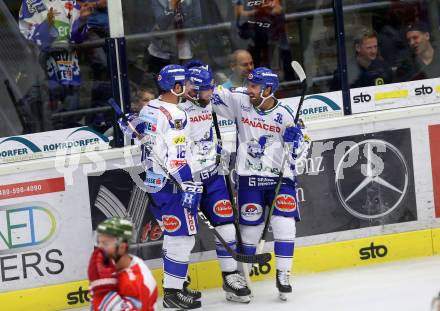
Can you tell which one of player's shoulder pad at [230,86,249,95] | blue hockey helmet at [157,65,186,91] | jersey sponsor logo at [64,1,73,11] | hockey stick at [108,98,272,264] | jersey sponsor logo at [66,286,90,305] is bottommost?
jersey sponsor logo at [66,286,90,305]

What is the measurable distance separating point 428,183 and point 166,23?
6.92 ft

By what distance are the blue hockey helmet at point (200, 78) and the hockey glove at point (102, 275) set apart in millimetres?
2182

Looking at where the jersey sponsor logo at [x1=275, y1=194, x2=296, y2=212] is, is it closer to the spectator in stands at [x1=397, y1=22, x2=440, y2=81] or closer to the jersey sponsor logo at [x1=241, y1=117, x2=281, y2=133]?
the jersey sponsor logo at [x1=241, y1=117, x2=281, y2=133]

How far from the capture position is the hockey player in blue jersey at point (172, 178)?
6547 mm

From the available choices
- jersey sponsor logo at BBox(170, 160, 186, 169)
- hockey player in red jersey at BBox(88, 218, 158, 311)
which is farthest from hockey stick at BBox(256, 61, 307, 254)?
hockey player in red jersey at BBox(88, 218, 158, 311)

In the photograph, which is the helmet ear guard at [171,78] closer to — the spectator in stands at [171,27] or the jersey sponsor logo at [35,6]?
the spectator in stands at [171,27]

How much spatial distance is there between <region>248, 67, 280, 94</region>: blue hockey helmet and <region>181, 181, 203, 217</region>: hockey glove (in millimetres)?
755

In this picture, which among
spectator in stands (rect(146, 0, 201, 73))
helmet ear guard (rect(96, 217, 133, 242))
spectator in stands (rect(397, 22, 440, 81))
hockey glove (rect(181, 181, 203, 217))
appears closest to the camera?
A: helmet ear guard (rect(96, 217, 133, 242))

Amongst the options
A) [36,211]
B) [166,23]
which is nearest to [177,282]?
[36,211]

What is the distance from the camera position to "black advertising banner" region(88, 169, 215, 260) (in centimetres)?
705

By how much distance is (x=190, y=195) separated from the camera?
21.4 feet

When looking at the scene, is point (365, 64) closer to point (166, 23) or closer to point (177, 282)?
point (166, 23)

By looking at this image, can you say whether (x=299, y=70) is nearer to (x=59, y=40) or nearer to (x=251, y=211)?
(x=251, y=211)

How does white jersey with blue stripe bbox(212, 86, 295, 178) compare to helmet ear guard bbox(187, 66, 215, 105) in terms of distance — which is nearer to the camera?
helmet ear guard bbox(187, 66, 215, 105)
